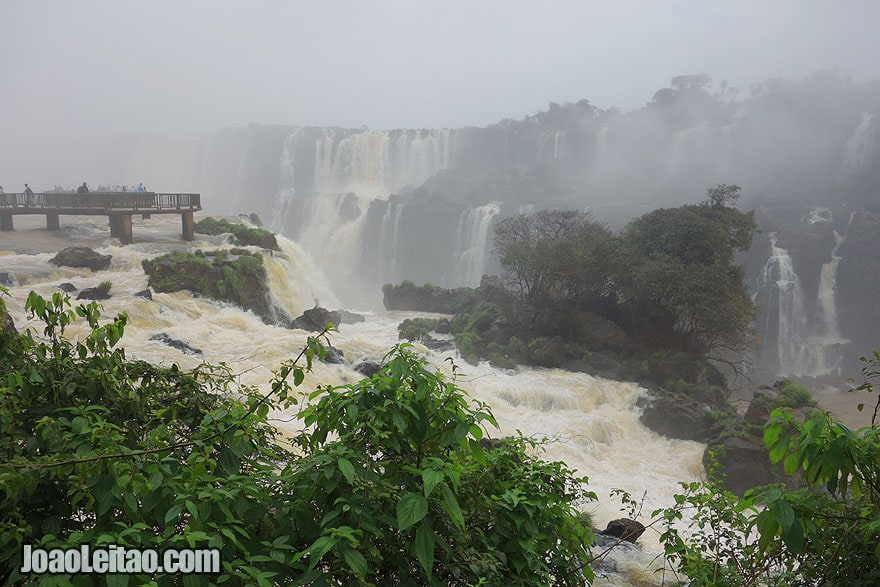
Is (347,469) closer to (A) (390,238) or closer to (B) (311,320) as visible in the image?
(B) (311,320)

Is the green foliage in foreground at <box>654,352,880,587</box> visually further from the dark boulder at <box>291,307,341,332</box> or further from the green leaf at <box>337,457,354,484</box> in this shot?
the dark boulder at <box>291,307,341,332</box>

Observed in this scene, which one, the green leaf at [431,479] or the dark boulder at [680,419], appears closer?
the green leaf at [431,479]

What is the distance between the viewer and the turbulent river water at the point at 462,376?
11.8 metres

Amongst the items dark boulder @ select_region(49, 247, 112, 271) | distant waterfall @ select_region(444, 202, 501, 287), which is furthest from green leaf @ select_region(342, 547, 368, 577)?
distant waterfall @ select_region(444, 202, 501, 287)

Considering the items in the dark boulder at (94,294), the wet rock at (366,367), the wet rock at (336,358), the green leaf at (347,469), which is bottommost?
the wet rock at (366,367)

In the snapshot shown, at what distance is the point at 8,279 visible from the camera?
1427 cm

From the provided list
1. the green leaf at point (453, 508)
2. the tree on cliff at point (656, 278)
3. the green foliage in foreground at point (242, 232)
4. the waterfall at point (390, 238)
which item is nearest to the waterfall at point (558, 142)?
the waterfall at point (390, 238)

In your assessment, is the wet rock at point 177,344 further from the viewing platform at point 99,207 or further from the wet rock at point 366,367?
the viewing platform at point 99,207

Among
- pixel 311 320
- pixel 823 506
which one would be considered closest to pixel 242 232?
pixel 311 320

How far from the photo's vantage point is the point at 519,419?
1378 centimetres

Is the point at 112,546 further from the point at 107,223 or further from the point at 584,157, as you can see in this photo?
the point at 584,157

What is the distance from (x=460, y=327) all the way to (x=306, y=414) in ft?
60.0

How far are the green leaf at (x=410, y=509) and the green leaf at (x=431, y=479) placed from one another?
8 centimetres

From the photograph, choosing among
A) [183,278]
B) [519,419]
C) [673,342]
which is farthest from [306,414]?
[673,342]
